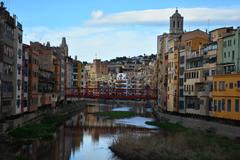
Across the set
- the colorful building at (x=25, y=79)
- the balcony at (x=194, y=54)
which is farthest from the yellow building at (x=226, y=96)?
the colorful building at (x=25, y=79)

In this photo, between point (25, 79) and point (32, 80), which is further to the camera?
point (32, 80)

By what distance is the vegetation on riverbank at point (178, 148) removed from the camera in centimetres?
3534

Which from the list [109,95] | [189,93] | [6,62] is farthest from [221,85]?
[109,95]

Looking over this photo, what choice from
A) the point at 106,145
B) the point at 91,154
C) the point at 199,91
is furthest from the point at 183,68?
the point at 91,154

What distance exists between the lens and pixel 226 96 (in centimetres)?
5134

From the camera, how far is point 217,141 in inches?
1617

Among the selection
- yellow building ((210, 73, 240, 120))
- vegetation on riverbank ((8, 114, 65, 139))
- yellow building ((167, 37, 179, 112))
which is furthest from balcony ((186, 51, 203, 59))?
vegetation on riverbank ((8, 114, 65, 139))

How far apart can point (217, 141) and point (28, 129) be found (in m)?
19.9

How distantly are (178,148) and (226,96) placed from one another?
14.9 m

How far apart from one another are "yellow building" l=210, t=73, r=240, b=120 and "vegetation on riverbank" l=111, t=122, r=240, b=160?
5.26 meters

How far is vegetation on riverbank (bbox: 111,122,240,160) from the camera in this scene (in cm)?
3534

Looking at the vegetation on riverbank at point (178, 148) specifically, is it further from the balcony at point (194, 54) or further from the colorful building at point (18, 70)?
the balcony at point (194, 54)

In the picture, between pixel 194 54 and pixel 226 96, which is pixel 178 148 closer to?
pixel 226 96

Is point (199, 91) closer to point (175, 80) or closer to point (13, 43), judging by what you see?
point (175, 80)
